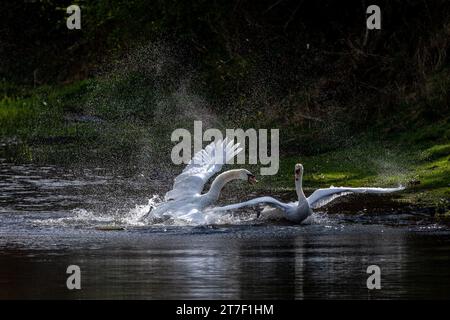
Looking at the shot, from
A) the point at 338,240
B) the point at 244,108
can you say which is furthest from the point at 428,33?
the point at 338,240

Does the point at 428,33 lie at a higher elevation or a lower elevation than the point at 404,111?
higher

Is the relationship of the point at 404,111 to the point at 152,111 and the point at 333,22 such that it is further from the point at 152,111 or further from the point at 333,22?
the point at 152,111

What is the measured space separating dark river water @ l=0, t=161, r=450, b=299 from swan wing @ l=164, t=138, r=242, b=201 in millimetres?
688

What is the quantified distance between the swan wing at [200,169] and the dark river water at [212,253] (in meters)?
0.69

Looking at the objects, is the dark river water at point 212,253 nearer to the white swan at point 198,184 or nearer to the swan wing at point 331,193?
the swan wing at point 331,193

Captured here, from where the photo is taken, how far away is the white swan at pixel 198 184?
16609 mm

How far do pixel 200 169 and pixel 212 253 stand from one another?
4.29 meters

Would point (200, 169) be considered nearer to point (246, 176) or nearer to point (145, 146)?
point (246, 176)

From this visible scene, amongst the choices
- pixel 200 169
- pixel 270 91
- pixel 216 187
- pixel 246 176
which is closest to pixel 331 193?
pixel 246 176

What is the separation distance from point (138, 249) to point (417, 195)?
5.14 metres

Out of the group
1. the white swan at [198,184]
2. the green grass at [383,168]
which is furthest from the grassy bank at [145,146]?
the white swan at [198,184]

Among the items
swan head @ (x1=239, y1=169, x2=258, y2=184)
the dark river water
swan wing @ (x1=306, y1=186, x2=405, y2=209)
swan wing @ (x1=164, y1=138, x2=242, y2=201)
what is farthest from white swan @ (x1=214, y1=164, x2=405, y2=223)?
swan wing @ (x1=164, y1=138, x2=242, y2=201)

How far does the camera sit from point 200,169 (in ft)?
58.2

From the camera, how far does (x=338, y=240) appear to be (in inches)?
571
